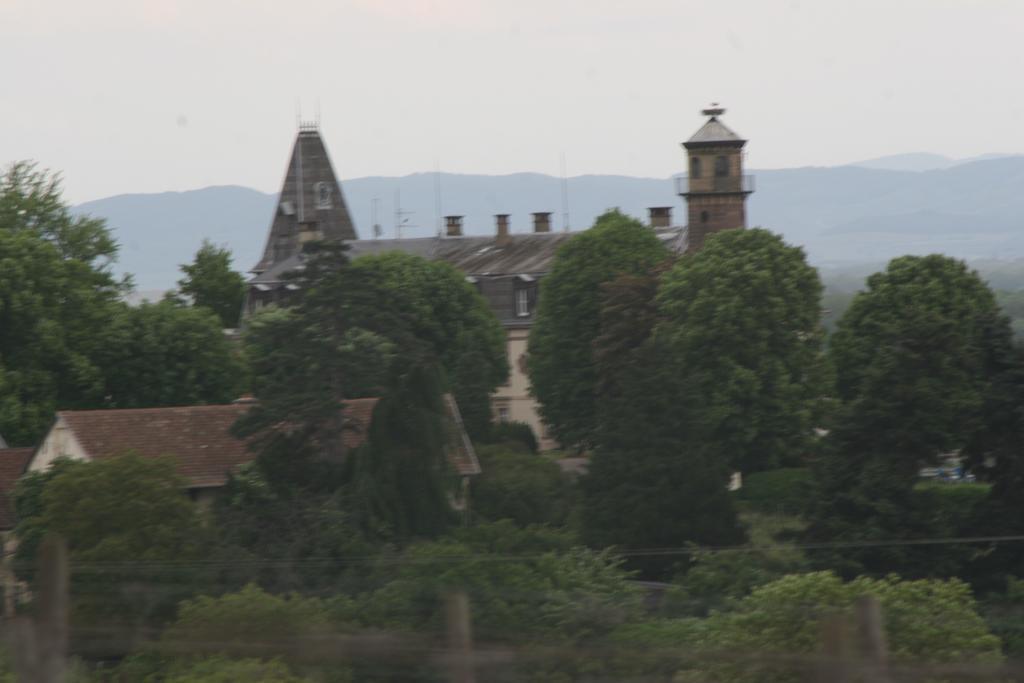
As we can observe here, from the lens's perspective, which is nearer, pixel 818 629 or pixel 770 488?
pixel 818 629

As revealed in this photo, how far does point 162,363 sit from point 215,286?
136 ft

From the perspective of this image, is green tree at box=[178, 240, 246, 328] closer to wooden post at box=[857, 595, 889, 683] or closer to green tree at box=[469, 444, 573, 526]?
green tree at box=[469, 444, 573, 526]

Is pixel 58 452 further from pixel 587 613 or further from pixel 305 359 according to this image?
pixel 587 613

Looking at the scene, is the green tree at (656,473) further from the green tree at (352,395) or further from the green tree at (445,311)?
the green tree at (445,311)

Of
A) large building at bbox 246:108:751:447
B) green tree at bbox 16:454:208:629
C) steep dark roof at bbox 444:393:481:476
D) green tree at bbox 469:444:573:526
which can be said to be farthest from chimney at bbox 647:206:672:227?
green tree at bbox 16:454:208:629

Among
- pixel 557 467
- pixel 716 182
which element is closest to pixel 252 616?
pixel 557 467

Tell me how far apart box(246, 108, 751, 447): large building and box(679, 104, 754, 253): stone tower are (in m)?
0.04

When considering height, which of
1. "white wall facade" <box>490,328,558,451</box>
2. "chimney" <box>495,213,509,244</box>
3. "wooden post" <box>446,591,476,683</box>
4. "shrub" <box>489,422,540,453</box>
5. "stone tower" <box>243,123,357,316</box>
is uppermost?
"stone tower" <box>243,123,357,316</box>

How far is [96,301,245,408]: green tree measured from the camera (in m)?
56.9

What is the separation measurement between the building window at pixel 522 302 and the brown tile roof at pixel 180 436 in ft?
130

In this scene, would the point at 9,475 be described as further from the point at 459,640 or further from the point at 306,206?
the point at 306,206

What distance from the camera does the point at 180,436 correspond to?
140 ft

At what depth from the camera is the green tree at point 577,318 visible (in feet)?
212

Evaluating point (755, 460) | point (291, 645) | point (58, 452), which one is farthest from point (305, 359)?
point (291, 645)
